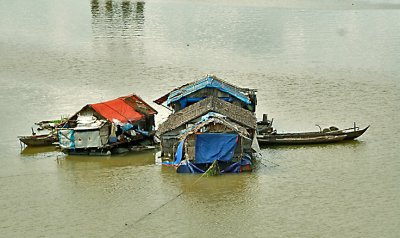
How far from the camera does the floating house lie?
19375 mm

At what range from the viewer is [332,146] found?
68.1 feet

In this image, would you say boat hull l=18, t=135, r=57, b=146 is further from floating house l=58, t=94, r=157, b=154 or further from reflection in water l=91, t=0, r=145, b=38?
reflection in water l=91, t=0, r=145, b=38

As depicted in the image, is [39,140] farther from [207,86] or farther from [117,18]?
[117,18]

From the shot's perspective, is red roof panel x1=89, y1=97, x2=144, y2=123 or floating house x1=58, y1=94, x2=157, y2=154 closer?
floating house x1=58, y1=94, x2=157, y2=154

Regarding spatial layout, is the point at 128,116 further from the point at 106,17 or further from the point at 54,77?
the point at 106,17

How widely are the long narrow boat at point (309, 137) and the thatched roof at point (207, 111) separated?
107cm

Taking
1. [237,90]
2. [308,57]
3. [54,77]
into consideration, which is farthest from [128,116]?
[308,57]

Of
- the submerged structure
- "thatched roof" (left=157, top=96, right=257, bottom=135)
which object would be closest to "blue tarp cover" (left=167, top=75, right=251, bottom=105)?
the submerged structure

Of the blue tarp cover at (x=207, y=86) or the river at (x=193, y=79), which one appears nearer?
the river at (x=193, y=79)

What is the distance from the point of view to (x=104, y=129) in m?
19.5

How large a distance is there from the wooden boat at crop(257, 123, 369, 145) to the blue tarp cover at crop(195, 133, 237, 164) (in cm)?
246

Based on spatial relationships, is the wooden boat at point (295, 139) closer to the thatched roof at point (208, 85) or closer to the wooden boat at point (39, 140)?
the thatched roof at point (208, 85)

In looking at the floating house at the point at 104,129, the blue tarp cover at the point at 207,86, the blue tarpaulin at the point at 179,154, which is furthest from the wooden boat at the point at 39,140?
the blue tarpaulin at the point at 179,154

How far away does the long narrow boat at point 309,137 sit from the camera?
20.4 metres
